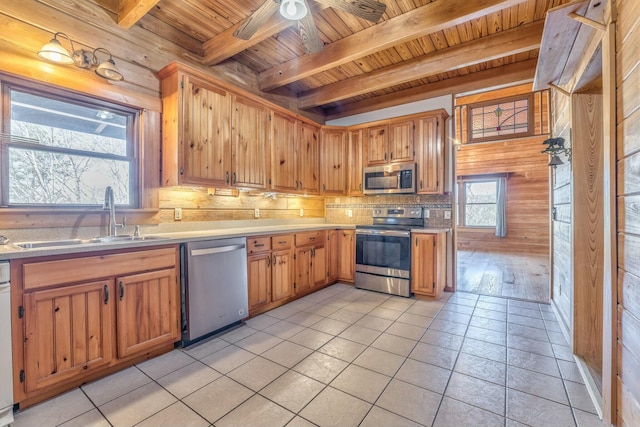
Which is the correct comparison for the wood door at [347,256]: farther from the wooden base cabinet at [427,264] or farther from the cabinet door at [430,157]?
the cabinet door at [430,157]

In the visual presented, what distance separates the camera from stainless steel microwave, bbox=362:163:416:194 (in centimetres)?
389

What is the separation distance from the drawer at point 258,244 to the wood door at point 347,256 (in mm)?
1408

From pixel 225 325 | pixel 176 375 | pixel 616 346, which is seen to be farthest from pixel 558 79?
pixel 176 375

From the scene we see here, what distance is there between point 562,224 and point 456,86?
2245 mm

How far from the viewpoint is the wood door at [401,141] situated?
392 cm

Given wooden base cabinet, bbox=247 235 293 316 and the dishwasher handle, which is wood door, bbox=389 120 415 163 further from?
the dishwasher handle

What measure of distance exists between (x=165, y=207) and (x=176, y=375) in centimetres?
154

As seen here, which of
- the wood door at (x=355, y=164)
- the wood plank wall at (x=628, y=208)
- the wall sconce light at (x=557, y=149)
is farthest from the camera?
the wood door at (x=355, y=164)

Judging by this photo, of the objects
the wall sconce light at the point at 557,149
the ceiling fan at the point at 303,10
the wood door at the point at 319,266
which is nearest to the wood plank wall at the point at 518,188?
the wall sconce light at the point at 557,149

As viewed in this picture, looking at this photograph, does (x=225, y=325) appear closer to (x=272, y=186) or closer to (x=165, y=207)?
(x=165, y=207)

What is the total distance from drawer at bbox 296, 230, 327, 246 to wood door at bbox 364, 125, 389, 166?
4.29 ft

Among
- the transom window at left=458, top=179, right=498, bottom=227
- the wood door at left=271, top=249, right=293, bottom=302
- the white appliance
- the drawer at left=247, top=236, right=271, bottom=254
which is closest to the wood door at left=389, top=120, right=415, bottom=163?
the wood door at left=271, top=249, right=293, bottom=302

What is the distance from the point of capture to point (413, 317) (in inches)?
116

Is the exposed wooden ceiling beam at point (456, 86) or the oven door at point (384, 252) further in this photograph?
the oven door at point (384, 252)
